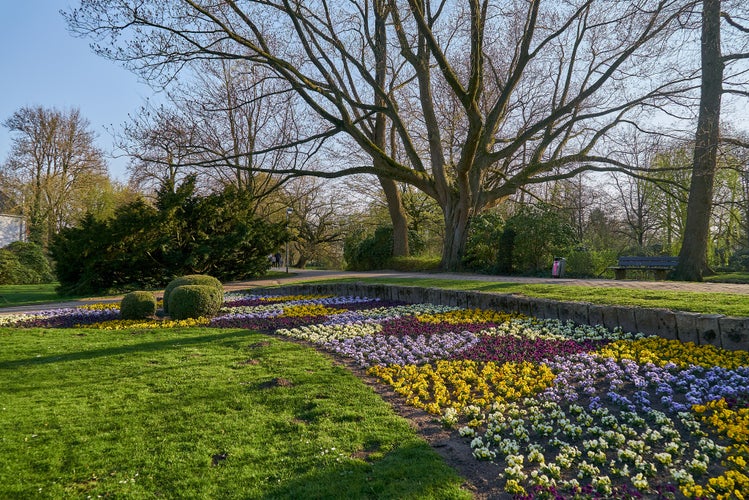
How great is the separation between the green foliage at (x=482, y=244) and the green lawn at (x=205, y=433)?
37.0ft

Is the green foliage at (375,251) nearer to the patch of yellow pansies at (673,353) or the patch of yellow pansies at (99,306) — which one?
the patch of yellow pansies at (99,306)

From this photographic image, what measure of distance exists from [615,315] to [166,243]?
539 inches

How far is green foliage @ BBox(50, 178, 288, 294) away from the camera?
1428 cm

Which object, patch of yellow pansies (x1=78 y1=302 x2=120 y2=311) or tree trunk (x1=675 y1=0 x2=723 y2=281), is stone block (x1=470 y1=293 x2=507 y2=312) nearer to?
tree trunk (x1=675 y1=0 x2=723 y2=281)

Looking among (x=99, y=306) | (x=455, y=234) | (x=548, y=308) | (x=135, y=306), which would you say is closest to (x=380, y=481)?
(x=548, y=308)

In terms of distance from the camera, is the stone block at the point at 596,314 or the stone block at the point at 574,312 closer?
the stone block at the point at 596,314

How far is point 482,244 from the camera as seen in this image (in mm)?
16344

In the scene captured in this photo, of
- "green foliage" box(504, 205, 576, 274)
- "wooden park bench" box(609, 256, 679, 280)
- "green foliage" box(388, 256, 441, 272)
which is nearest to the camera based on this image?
"wooden park bench" box(609, 256, 679, 280)

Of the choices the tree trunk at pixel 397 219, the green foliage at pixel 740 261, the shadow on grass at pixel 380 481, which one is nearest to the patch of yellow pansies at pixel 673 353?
→ the shadow on grass at pixel 380 481

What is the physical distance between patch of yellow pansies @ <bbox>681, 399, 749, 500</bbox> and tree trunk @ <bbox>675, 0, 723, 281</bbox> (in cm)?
903

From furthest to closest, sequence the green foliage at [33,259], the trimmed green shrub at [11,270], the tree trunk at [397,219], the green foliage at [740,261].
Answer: the green foliage at [33,259] → the tree trunk at [397,219] → the trimmed green shrub at [11,270] → the green foliage at [740,261]

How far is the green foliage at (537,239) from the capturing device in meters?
14.6

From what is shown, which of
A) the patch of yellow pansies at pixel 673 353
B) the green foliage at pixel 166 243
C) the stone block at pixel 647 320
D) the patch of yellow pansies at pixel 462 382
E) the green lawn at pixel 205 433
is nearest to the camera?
the green lawn at pixel 205 433

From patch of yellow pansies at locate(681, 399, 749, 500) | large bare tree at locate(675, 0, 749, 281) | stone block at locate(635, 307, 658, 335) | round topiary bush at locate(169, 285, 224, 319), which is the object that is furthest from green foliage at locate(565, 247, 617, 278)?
patch of yellow pansies at locate(681, 399, 749, 500)
